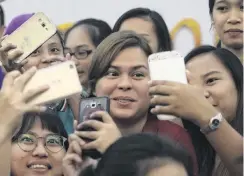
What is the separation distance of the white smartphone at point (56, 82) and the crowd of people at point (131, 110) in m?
0.01

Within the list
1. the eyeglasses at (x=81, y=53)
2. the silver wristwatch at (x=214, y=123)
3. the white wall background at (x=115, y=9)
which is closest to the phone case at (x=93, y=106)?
the silver wristwatch at (x=214, y=123)

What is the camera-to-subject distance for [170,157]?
4.29 feet

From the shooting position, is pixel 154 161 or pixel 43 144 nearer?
pixel 154 161

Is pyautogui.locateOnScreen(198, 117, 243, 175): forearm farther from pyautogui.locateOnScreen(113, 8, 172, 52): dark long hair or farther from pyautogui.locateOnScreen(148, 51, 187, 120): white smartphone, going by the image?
pyautogui.locateOnScreen(113, 8, 172, 52): dark long hair

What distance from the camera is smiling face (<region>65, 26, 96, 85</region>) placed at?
2205 millimetres

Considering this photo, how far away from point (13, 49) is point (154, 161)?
66cm

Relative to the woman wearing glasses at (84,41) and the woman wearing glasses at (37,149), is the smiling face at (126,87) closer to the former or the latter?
the woman wearing glasses at (37,149)

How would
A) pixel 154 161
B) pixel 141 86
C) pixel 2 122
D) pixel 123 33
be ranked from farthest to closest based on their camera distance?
pixel 123 33 → pixel 141 86 → pixel 2 122 → pixel 154 161

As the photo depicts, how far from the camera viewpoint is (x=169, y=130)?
5.63 feet

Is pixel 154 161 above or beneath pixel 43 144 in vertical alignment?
above

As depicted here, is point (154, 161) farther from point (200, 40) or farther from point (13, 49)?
point (200, 40)

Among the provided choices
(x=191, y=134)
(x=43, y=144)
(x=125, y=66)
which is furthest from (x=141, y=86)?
(x=43, y=144)

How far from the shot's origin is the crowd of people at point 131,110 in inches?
53.1

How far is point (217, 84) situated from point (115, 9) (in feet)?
3.68
